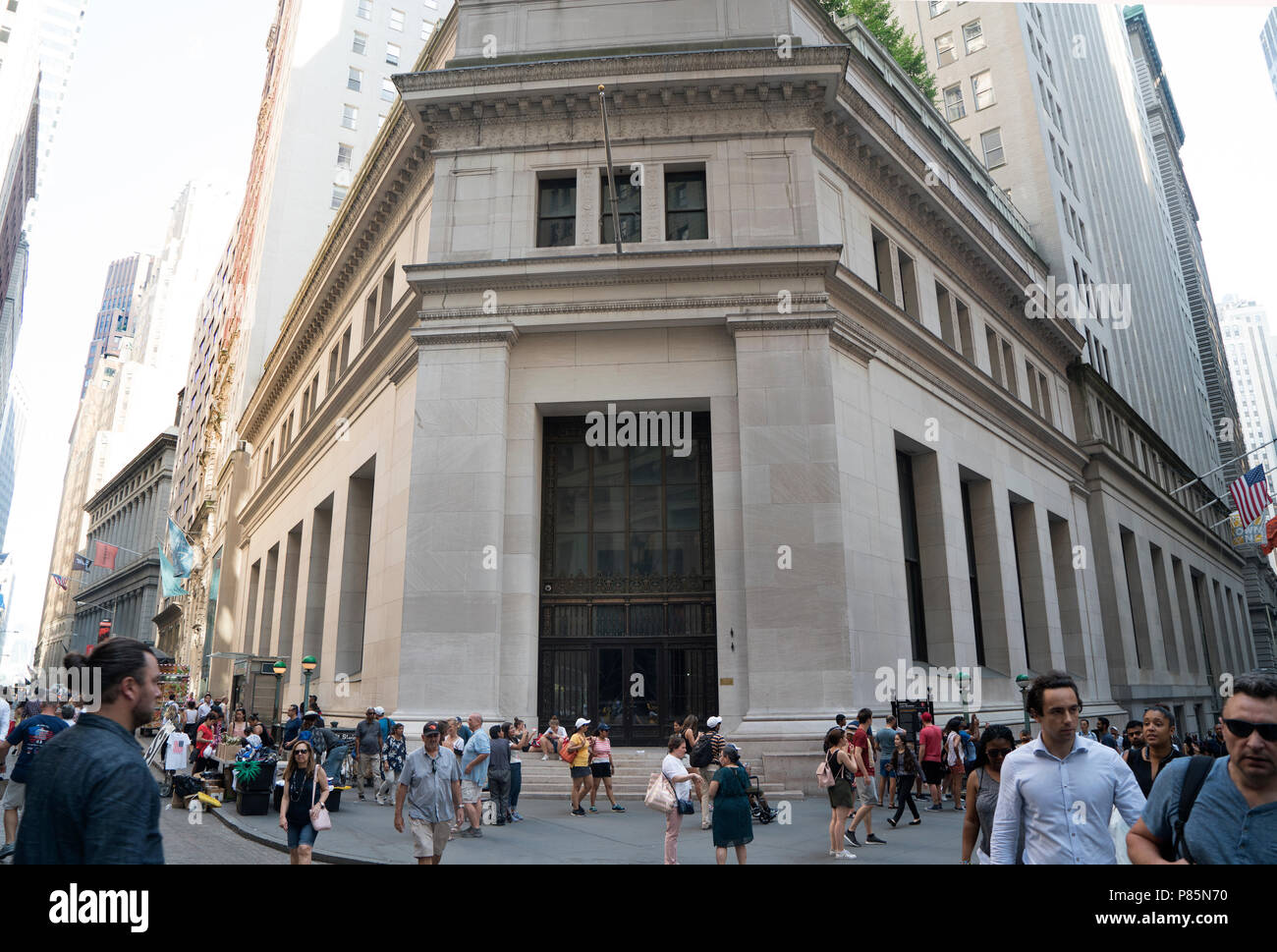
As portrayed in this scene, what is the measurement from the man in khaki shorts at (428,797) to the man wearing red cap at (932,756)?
10888 millimetres

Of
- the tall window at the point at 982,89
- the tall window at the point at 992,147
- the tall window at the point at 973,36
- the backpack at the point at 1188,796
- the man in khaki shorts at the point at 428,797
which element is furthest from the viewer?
the tall window at the point at 973,36

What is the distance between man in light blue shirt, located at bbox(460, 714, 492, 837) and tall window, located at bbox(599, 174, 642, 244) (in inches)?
519

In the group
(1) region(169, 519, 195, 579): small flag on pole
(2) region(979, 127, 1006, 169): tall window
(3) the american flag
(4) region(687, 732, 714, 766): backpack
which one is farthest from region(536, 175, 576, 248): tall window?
(1) region(169, 519, 195, 579): small flag on pole

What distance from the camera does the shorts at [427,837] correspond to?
929cm

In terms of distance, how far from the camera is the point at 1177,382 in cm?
6125

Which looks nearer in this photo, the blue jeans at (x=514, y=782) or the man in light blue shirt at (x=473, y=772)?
the man in light blue shirt at (x=473, y=772)

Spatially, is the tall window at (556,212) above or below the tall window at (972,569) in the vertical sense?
above

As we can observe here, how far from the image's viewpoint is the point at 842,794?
11242mm

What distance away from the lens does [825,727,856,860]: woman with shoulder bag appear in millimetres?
11148

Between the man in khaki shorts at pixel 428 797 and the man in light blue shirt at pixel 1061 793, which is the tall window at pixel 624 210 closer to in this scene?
the man in khaki shorts at pixel 428 797

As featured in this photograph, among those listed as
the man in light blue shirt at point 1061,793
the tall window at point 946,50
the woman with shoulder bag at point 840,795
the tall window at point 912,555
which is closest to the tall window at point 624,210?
the tall window at point 912,555

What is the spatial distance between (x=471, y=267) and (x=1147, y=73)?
112 meters

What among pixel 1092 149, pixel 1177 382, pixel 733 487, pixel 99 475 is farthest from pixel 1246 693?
pixel 99 475
